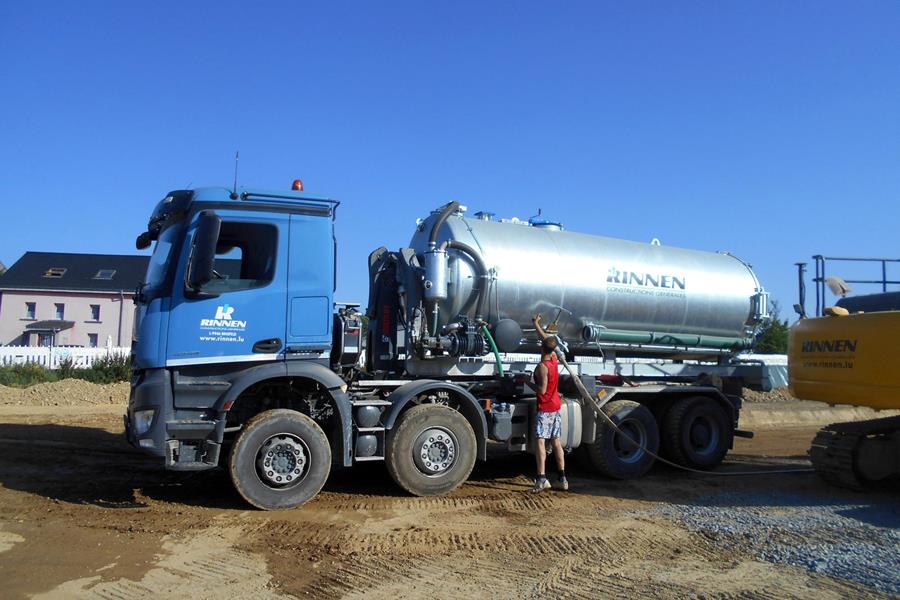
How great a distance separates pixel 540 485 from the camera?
27.5ft

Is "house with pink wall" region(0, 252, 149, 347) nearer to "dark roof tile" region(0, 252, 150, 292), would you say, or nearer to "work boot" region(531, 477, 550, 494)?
"dark roof tile" region(0, 252, 150, 292)

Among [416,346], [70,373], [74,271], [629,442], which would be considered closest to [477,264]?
[416,346]

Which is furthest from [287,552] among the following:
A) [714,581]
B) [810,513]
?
[810,513]

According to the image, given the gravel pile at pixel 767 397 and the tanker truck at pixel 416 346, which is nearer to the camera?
the tanker truck at pixel 416 346

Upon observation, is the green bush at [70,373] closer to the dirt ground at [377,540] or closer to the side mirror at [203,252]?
the dirt ground at [377,540]

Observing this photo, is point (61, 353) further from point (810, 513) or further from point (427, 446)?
point (810, 513)

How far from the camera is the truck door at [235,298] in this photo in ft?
22.9

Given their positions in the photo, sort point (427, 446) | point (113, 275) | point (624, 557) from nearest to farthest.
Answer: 1. point (624, 557)
2. point (427, 446)
3. point (113, 275)

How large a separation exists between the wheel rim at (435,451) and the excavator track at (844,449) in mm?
4851

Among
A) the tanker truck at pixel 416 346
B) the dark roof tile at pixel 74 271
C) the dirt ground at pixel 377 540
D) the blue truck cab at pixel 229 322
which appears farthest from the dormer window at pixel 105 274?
the blue truck cab at pixel 229 322

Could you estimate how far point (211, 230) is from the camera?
22.4ft

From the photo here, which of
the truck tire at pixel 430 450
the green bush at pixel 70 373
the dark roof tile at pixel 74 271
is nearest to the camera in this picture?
the truck tire at pixel 430 450

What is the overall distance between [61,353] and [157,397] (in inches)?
864

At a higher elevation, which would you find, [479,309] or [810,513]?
[479,309]
